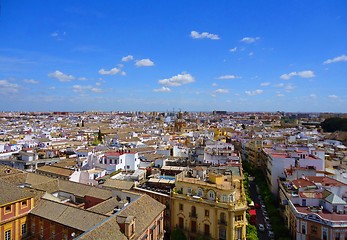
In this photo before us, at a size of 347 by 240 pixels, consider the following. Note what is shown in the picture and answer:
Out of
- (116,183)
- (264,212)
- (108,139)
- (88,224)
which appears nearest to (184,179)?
(116,183)

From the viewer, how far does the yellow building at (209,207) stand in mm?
22264

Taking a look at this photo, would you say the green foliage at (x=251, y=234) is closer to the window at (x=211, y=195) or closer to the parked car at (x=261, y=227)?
the parked car at (x=261, y=227)

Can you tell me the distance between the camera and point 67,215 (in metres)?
18.9

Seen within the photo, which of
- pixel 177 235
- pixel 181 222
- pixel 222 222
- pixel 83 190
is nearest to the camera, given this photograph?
pixel 222 222

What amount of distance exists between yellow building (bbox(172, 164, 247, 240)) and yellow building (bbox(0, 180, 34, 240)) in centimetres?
1117

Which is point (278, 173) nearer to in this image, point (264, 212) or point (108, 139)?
point (264, 212)

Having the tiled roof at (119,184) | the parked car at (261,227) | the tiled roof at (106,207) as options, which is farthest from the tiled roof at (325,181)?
the tiled roof at (106,207)

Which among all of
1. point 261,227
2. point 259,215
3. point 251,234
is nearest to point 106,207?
point 251,234

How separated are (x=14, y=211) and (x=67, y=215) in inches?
147

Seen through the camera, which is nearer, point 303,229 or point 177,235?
point 303,229

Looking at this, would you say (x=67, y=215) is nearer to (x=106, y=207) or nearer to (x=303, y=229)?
(x=106, y=207)

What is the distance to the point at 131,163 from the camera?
38156mm

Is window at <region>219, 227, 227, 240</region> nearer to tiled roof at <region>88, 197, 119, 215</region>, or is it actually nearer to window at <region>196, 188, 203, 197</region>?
window at <region>196, 188, 203, 197</region>

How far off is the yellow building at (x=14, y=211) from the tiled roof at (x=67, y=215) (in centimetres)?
72
